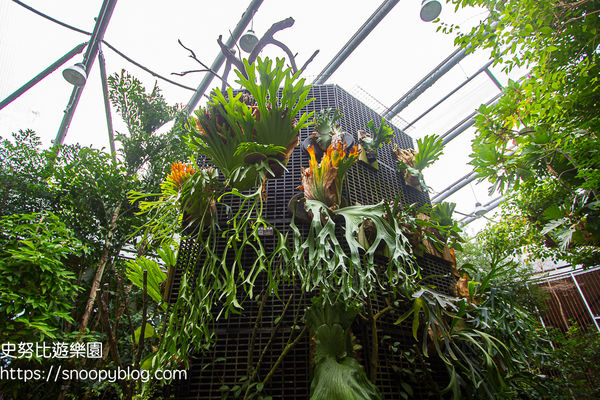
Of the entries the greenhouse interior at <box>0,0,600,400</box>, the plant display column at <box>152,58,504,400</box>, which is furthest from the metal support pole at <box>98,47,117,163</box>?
the plant display column at <box>152,58,504,400</box>

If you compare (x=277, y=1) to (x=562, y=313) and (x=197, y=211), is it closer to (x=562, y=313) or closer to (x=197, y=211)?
(x=197, y=211)

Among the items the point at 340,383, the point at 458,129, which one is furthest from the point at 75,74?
the point at 458,129

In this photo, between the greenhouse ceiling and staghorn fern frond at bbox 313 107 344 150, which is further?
the greenhouse ceiling

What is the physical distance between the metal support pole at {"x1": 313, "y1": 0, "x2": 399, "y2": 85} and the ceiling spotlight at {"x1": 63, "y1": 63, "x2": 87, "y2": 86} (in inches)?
104

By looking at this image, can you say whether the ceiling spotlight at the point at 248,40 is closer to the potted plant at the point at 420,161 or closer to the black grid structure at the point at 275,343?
the black grid structure at the point at 275,343

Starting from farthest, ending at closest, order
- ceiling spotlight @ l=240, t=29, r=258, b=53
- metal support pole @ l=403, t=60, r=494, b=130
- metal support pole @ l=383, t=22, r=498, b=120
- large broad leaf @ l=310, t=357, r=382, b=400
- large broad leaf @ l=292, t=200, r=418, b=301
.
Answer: metal support pole @ l=403, t=60, r=494, b=130, metal support pole @ l=383, t=22, r=498, b=120, ceiling spotlight @ l=240, t=29, r=258, b=53, large broad leaf @ l=292, t=200, r=418, b=301, large broad leaf @ l=310, t=357, r=382, b=400

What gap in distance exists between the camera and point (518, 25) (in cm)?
→ 170

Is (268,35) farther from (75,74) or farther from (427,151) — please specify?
(75,74)

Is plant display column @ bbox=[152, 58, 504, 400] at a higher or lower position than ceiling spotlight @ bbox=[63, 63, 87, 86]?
lower

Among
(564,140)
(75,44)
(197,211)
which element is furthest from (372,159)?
(75,44)

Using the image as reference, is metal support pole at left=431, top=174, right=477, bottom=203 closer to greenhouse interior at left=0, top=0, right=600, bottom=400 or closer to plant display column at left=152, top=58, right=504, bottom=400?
greenhouse interior at left=0, top=0, right=600, bottom=400

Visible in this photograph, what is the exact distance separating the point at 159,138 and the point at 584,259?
462cm

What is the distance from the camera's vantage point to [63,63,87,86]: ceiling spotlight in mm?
Result: 3271

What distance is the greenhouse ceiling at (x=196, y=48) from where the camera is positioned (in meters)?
3.74
